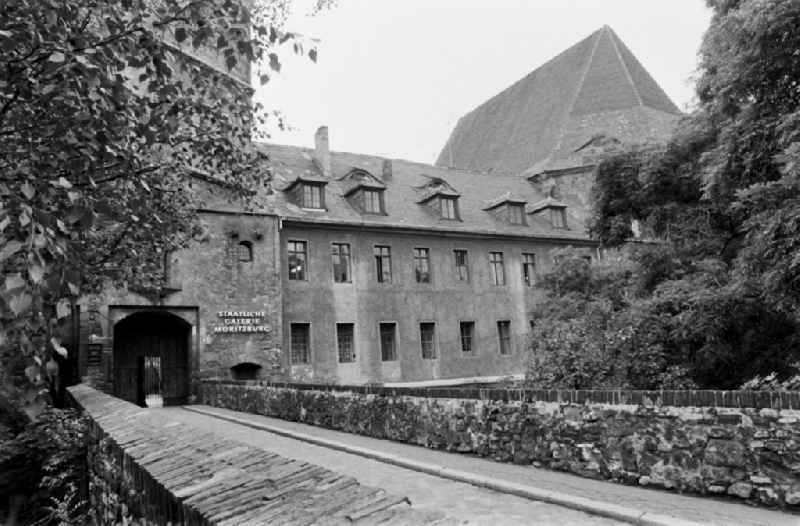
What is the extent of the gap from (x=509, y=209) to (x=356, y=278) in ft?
31.2

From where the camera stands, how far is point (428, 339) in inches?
1034

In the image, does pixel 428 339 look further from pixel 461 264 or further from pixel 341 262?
pixel 341 262

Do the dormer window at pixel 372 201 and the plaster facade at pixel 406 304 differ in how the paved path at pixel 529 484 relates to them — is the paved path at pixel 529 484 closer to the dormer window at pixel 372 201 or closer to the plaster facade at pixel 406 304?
the plaster facade at pixel 406 304

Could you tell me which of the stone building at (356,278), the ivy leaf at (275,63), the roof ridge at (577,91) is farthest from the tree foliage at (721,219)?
the roof ridge at (577,91)

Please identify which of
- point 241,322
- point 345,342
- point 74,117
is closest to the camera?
point 74,117

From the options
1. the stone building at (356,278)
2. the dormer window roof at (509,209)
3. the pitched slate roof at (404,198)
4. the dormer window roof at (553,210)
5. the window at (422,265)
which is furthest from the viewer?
the dormer window roof at (553,210)

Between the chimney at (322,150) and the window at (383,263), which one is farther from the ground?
the chimney at (322,150)

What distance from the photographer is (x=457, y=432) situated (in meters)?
9.23

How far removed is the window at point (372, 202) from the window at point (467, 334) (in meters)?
6.28

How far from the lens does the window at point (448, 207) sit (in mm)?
28516

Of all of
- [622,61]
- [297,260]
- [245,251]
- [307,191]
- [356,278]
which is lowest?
[356,278]

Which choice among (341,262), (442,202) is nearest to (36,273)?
(341,262)

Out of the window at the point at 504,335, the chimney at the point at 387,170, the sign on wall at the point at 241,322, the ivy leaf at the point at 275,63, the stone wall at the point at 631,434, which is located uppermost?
the chimney at the point at 387,170

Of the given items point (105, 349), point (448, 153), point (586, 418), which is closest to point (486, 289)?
point (105, 349)
